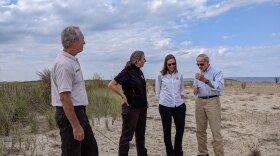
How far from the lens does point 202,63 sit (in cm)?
608

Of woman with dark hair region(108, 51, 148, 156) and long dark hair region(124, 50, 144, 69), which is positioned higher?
long dark hair region(124, 50, 144, 69)

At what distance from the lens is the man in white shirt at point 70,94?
3.58 metres

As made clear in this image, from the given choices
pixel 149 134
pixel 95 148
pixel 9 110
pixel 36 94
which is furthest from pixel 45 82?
pixel 95 148

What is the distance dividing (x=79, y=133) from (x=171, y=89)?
2.81 metres

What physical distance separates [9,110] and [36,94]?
3368mm

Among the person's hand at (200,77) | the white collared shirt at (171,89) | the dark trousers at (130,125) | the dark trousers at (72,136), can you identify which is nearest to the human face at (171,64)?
the white collared shirt at (171,89)

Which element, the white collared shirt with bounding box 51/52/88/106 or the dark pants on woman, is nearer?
the white collared shirt with bounding box 51/52/88/106

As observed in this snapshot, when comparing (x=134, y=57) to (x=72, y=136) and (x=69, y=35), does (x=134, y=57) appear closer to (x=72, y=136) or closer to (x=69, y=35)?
(x=69, y=35)

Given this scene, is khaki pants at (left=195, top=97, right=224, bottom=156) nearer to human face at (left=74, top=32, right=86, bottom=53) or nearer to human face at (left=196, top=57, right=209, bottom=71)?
human face at (left=196, top=57, right=209, bottom=71)

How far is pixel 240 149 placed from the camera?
7.47 meters

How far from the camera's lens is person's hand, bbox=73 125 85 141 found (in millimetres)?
3620

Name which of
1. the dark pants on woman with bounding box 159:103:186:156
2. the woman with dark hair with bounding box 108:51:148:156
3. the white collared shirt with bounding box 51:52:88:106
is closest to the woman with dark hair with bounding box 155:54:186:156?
the dark pants on woman with bounding box 159:103:186:156

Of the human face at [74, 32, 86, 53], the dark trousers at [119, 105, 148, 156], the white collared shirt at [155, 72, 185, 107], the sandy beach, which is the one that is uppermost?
the human face at [74, 32, 86, 53]

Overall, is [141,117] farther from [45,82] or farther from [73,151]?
[45,82]
